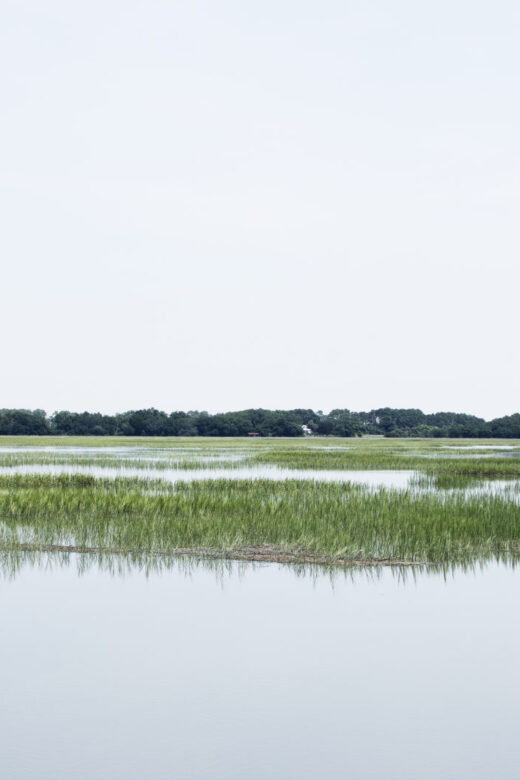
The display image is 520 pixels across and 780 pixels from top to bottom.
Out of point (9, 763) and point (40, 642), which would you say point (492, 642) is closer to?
point (40, 642)

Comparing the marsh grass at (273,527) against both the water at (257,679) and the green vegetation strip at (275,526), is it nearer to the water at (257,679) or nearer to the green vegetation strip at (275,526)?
the green vegetation strip at (275,526)

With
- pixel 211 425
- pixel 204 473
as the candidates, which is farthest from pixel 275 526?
pixel 211 425

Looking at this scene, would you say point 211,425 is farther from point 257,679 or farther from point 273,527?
point 257,679

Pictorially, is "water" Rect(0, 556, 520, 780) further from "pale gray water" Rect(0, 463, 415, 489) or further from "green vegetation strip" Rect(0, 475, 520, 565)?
"pale gray water" Rect(0, 463, 415, 489)

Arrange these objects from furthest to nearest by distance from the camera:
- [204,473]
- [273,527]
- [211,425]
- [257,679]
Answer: [211,425] → [204,473] → [273,527] → [257,679]

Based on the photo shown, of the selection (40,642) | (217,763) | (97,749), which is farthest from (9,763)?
(40,642)

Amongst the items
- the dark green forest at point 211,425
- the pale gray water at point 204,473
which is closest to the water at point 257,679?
the pale gray water at point 204,473

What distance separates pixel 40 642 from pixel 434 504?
1242cm

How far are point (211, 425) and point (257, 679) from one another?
129m

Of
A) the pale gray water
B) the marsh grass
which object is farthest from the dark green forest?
the marsh grass

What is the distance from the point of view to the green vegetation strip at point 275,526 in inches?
553

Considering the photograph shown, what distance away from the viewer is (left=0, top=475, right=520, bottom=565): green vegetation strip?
14055 millimetres

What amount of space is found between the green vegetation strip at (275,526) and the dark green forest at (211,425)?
106 metres

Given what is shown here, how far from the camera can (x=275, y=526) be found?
52.4ft
